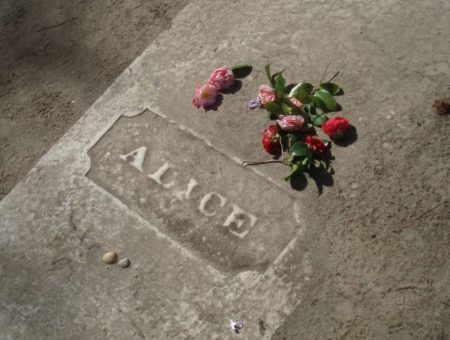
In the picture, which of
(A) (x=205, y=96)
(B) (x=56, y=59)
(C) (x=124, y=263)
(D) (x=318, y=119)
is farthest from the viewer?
(B) (x=56, y=59)

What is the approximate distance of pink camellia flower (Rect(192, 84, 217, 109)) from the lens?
8.09 feet

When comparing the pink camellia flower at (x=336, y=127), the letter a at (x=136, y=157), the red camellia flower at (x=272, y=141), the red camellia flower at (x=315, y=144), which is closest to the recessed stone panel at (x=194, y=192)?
the letter a at (x=136, y=157)

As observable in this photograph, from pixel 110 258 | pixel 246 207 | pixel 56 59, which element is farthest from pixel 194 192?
pixel 56 59

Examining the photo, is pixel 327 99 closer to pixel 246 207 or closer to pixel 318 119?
pixel 318 119

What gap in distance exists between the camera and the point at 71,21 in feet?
10.0

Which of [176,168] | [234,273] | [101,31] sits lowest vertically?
[234,273]

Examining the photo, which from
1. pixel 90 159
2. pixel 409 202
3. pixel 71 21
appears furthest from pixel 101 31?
pixel 409 202

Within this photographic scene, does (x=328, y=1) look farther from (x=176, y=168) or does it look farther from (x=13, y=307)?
(x=13, y=307)

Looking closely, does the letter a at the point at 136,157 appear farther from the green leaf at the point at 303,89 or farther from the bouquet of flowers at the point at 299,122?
the green leaf at the point at 303,89

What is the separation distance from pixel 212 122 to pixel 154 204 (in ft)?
1.62

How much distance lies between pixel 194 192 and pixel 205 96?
501 millimetres

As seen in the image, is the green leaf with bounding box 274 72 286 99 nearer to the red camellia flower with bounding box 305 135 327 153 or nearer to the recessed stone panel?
the red camellia flower with bounding box 305 135 327 153

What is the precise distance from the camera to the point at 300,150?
223cm

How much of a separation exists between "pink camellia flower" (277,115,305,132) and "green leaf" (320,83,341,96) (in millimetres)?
216
